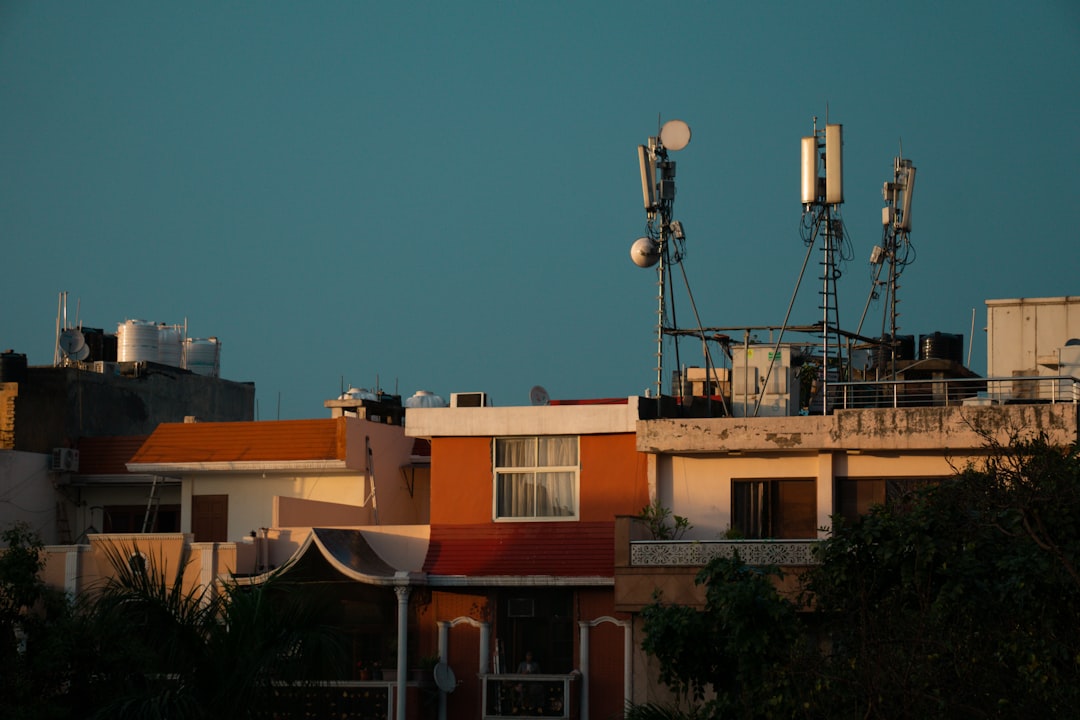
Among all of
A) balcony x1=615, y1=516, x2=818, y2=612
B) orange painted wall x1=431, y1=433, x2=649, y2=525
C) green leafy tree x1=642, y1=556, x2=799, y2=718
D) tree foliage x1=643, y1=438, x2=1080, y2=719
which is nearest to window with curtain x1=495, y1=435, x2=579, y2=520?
orange painted wall x1=431, y1=433, x2=649, y2=525

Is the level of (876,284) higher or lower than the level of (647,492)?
higher

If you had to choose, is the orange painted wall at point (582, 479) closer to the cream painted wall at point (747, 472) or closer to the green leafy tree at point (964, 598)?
the cream painted wall at point (747, 472)

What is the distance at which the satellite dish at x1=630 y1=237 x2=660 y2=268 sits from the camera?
29.5 m

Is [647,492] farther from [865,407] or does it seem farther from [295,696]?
[295,696]

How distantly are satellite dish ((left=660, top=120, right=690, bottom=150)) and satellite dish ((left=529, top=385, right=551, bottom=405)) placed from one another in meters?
5.29

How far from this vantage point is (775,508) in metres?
Answer: 27.9

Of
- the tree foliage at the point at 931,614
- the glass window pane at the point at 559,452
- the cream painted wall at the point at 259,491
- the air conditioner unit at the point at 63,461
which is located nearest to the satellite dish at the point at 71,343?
the air conditioner unit at the point at 63,461

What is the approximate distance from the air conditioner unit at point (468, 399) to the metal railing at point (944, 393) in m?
6.60

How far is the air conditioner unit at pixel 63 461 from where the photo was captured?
119ft

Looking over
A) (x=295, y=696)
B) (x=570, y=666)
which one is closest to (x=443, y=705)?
(x=570, y=666)

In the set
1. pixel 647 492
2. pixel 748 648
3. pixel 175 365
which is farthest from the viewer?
pixel 175 365

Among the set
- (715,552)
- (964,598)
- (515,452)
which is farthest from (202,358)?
(964,598)

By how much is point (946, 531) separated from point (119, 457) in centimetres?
2284

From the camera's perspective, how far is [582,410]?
28.8 m
